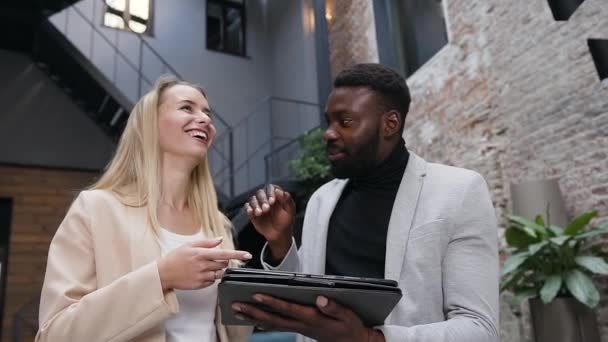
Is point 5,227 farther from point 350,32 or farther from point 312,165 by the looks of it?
point 350,32

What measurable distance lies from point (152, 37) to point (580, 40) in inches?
289

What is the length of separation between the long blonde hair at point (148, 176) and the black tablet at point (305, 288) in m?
0.58

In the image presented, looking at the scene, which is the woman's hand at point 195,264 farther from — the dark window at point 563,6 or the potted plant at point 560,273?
the potted plant at point 560,273

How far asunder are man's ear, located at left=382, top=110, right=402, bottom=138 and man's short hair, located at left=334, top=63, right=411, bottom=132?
2cm

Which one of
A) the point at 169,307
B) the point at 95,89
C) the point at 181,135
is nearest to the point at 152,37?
the point at 95,89

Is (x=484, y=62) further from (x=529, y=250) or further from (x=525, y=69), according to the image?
(x=529, y=250)

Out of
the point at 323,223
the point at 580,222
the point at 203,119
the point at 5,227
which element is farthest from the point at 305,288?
the point at 5,227

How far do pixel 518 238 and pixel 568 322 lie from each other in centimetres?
61

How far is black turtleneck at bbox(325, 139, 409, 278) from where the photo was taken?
1356mm

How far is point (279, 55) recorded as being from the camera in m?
9.67

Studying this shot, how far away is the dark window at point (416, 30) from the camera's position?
543 centimetres

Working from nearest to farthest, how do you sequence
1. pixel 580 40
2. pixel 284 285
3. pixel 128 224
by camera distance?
pixel 284 285 < pixel 128 224 < pixel 580 40

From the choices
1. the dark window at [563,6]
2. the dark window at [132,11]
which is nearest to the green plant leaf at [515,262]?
the dark window at [563,6]

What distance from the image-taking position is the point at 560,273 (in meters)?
3.07
